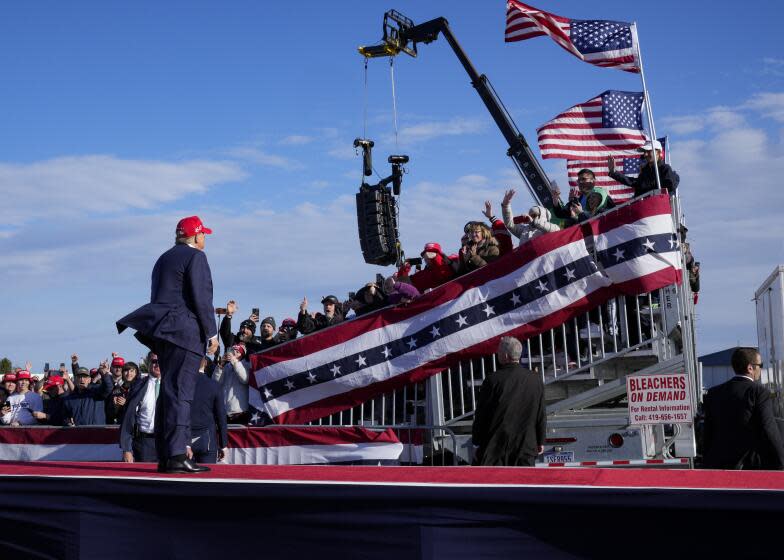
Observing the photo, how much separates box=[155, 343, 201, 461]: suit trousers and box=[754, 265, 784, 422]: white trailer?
7.10m

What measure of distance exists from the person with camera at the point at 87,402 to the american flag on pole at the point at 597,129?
738cm

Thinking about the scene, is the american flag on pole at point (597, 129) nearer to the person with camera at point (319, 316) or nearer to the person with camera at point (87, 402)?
the person with camera at point (319, 316)

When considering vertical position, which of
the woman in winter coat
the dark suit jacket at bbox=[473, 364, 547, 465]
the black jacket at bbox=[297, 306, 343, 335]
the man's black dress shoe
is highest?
the woman in winter coat

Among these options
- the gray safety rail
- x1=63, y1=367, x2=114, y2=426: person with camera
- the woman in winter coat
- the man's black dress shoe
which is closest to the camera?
the man's black dress shoe

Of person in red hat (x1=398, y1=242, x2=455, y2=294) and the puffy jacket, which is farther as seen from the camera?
person in red hat (x1=398, y1=242, x2=455, y2=294)

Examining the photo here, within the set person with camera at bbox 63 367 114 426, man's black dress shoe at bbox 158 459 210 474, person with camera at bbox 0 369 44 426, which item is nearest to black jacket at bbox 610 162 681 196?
man's black dress shoe at bbox 158 459 210 474

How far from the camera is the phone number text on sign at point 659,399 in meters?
9.12

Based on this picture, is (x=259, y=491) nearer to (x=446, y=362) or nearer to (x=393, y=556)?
(x=393, y=556)

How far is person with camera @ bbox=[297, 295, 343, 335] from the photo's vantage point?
496 inches

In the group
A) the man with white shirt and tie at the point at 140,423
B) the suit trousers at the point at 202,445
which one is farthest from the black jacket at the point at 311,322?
the suit trousers at the point at 202,445

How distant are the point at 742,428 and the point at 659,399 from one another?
8.22 ft

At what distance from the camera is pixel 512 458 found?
24.0 ft

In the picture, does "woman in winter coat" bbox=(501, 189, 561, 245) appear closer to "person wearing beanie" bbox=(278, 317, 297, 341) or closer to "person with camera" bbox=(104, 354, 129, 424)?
"person wearing beanie" bbox=(278, 317, 297, 341)

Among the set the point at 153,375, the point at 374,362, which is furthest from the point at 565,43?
the point at 153,375
